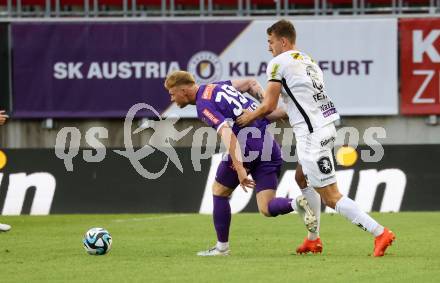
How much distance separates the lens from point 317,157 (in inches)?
388

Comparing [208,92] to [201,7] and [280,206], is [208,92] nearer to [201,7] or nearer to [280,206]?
[280,206]

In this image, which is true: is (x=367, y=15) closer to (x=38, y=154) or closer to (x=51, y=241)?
(x=38, y=154)

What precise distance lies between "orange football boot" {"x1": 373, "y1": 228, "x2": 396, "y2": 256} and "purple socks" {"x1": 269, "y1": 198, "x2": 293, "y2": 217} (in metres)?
0.83

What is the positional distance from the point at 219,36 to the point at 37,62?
334 cm

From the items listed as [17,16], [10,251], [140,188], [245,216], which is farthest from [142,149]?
[10,251]

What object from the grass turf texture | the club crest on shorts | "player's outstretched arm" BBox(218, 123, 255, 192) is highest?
"player's outstretched arm" BBox(218, 123, 255, 192)

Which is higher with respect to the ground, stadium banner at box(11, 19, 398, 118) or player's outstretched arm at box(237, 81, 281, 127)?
player's outstretched arm at box(237, 81, 281, 127)

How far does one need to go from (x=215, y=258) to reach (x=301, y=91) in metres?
1.68

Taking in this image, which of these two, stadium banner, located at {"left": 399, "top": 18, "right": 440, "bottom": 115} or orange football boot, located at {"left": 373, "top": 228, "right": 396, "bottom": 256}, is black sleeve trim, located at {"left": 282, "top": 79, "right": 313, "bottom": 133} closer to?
orange football boot, located at {"left": 373, "top": 228, "right": 396, "bottom": 256}

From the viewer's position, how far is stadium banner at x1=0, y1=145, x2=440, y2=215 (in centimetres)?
1800

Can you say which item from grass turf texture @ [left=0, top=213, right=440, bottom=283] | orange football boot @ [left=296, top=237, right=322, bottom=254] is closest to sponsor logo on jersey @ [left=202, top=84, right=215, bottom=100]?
grass turf texture @ [left=0, top=213, right=440, bottom=283]

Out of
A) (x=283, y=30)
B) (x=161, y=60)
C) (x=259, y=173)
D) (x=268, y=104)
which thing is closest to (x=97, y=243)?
(x=259, y=173)

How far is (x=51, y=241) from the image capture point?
12688 millimetres

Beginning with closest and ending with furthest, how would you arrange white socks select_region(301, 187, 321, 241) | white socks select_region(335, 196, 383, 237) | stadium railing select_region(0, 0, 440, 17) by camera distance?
1. white socks select_region(335, 196, 383, 237)
2. white socks select_region(301, 187, 321, 241)
3. stadium railing select_region(0, 0, 440, 17)
